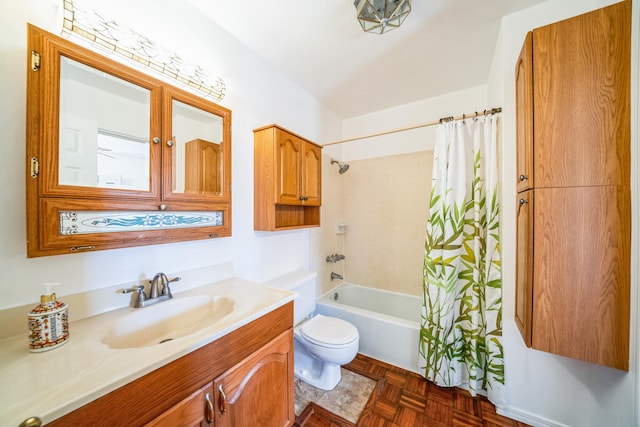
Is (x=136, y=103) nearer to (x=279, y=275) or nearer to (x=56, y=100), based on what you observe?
(x=56, y=100)

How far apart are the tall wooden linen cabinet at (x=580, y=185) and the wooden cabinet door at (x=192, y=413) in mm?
1473

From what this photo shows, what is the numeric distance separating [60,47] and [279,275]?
1.65 meters

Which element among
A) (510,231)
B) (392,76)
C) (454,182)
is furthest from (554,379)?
(392,76)

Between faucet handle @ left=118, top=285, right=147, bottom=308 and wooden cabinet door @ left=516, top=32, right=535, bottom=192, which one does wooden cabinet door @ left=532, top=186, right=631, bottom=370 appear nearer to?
wooden cabinet door @ left=516, top=32, right=535, bottom=192

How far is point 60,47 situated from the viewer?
78 centimetres

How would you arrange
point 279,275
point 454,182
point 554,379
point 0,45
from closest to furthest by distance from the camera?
point 0,45 < point 554,379 < point 454,182 < point 279,275

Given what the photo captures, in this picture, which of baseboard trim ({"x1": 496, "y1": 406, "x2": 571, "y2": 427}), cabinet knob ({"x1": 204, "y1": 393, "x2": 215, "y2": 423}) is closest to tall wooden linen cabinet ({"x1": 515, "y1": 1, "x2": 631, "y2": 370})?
baseboard trim ({"x1": 496, "y1": 406, "x2": 571, "y2": 427})

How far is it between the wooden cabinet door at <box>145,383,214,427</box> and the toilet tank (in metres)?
0.85

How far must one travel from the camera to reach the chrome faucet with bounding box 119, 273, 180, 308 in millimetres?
994

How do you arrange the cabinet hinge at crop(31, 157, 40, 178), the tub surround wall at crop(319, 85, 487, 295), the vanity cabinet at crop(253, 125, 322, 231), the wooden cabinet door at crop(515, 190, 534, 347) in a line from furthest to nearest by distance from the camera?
the tub surround wall at crop(319, 85, 487, 295)
the vanity cabinet at crop(253, 125, 322, 231)
the wooden cabinet door at crop(515, 190, 534, 347)
the cabinet hinge at crop(31, 157, 40, 178)

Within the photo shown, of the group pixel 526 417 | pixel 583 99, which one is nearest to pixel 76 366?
pixel 583 99

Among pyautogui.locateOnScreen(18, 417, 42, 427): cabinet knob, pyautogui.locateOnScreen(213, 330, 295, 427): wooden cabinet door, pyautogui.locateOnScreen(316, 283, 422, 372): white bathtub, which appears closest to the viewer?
pyautogui.locateOnScreen(18, 417, 42, 427): cabinet knob

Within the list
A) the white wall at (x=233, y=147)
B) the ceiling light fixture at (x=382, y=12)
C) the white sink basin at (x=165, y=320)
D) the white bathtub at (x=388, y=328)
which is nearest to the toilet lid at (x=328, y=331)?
the white bathtub at (x=388, y=328)

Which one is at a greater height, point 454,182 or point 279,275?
point 454,182
